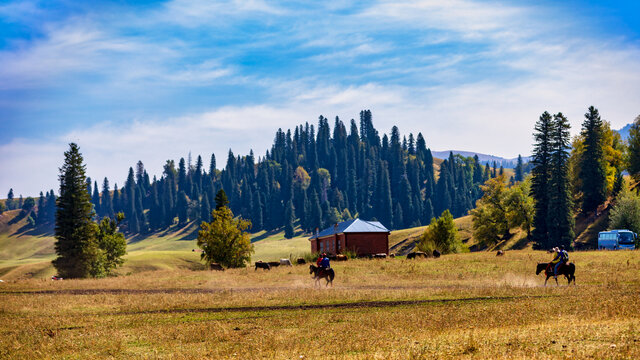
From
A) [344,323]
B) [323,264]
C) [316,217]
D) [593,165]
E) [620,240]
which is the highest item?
[593,165]

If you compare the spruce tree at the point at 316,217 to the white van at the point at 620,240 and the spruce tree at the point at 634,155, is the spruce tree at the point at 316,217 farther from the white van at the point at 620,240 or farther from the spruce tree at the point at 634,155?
the white van at the point at 620,240

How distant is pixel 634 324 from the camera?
50.1ft

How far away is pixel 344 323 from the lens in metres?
19.5

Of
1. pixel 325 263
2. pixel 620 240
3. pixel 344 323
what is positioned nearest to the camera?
pixel 344 323

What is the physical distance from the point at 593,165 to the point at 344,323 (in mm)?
90901

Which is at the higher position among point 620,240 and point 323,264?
point 323,264

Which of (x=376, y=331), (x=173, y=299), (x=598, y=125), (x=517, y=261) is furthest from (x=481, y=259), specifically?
(x=598, y=125)

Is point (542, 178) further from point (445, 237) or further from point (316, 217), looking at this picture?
point (316, 217)

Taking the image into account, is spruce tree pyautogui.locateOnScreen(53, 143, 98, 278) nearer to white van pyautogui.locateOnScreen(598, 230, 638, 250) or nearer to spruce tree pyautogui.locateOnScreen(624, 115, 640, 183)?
white van pyautogui.locateOnScreen(598, 230, 638, 250)

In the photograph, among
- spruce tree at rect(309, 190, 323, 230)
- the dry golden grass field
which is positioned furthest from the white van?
spruce tree at rect(309, 190, 323, 230)

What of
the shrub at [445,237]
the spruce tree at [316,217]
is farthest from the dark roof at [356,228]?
the spruce tree at [316,217]

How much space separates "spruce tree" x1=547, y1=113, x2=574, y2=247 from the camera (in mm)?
83375

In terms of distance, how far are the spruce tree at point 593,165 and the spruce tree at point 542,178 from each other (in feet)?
44.1

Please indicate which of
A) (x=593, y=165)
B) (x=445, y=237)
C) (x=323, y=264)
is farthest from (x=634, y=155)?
(x=323, y=264)
